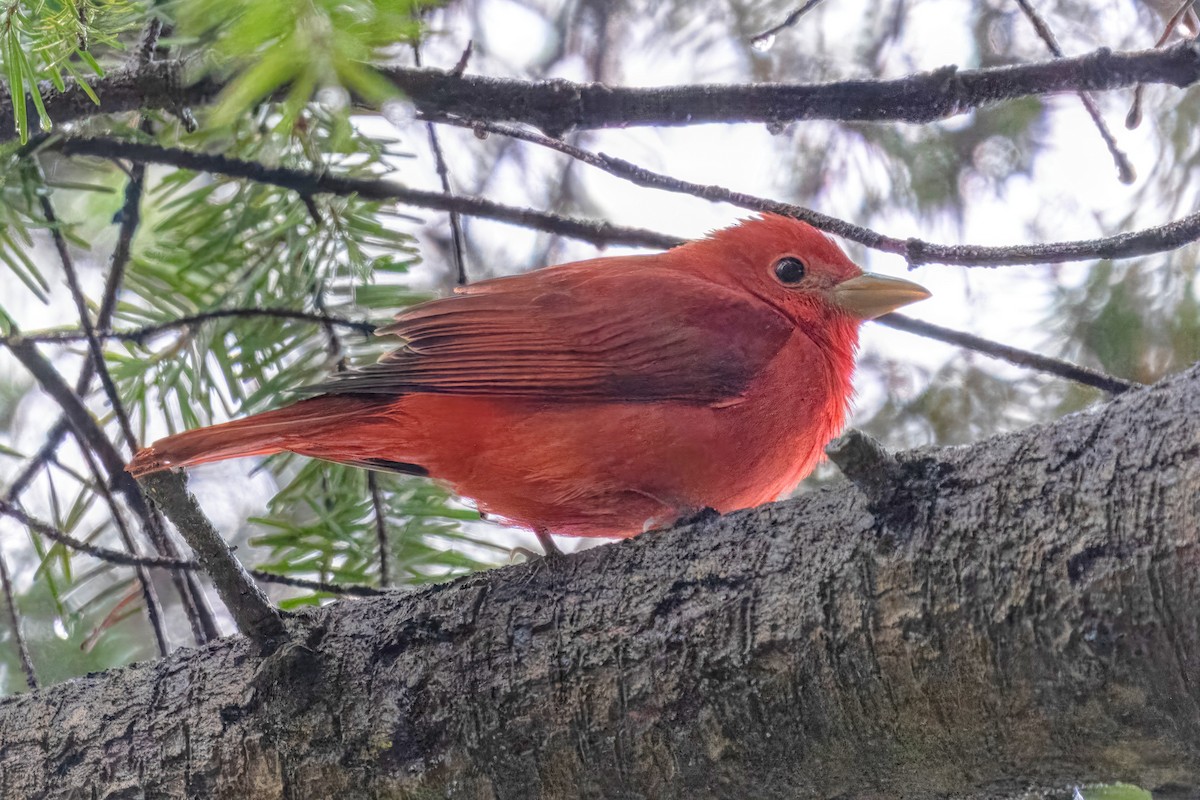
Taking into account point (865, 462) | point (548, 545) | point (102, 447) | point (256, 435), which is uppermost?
point (102, 447)

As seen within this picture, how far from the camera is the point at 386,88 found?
1.61 meters

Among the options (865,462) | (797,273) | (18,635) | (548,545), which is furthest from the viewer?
(797,273)

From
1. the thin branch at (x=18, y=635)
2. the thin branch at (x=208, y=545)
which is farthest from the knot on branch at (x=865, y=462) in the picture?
the thin branch at (x=18, y=635)

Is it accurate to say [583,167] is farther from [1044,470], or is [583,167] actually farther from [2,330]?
[1044,470]

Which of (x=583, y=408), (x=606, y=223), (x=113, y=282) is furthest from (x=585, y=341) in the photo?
(x=113, y=282)

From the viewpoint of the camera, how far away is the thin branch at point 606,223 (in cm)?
229

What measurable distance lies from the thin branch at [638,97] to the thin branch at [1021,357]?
21.9 inches

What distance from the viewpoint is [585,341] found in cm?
286

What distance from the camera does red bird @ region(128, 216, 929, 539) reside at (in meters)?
2.65

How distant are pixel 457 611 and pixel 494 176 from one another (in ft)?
11.4

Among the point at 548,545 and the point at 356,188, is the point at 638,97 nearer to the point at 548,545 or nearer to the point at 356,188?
the point at 356,188

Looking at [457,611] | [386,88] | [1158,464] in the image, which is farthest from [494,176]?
[1158,464]

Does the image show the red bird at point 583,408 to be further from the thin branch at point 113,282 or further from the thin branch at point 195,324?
the thin branch at point 113,282

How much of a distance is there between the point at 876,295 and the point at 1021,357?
25.1 inches
